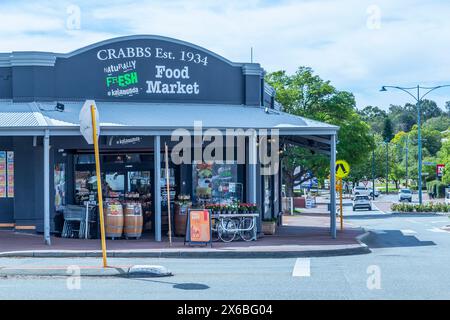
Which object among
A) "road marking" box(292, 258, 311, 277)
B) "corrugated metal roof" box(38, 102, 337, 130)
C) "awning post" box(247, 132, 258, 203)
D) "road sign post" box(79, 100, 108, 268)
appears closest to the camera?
"road marking" box(292, 258, 311, 277)

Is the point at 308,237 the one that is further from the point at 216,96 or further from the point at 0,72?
the point at 0,72

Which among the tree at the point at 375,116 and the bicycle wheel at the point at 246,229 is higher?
the tree at the point at 375,116

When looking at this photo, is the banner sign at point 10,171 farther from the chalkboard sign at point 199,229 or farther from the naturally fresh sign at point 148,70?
the chalkboard sign at point 199,229

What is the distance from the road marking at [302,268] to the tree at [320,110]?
31.6m

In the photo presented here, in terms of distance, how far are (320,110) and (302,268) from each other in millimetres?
34904

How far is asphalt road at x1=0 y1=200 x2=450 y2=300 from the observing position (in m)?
10.4

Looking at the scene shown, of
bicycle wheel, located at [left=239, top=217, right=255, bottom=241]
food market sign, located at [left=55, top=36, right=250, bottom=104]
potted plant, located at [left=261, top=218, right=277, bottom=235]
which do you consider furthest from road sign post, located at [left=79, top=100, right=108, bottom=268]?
potted plant, located at [left=261, top=218, right=277, bottom=235]

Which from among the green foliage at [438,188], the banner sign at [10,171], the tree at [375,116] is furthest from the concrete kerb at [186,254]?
the tree at [375,116]

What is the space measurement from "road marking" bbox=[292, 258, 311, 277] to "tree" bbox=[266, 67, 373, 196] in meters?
31.6

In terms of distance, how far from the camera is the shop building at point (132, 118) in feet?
64.1

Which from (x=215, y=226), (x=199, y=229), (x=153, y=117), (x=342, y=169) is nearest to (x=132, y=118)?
(x=153, y=117)

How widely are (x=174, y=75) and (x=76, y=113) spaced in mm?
3370

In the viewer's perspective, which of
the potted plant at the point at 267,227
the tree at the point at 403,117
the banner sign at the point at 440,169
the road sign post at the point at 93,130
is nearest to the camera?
the road sign post at the point at 93,130

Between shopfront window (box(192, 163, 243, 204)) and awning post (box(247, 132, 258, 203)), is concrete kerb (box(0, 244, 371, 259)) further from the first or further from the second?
shopfront window (box(192, 163, 243, 204))
